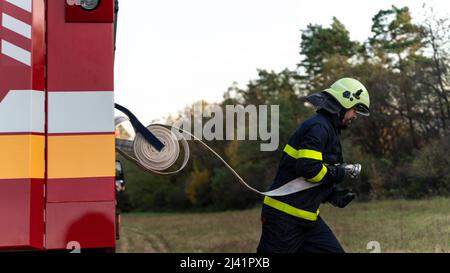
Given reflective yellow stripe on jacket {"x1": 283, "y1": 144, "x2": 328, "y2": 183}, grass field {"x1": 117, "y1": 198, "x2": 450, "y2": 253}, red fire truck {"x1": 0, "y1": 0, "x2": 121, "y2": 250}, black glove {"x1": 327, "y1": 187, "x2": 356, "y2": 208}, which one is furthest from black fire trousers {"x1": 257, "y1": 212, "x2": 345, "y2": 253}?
grass field {"x1": 117, "y1": 198, "x2": 450, "y2": 253}

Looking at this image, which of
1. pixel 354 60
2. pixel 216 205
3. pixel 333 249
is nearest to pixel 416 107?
pixel 354 60

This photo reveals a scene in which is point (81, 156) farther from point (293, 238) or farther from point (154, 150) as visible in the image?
point (293, 238)

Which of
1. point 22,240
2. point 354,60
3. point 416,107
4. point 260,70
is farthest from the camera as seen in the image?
point 260,70

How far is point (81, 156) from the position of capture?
3432 millimetres

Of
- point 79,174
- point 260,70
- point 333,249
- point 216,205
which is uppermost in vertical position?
point 260,70

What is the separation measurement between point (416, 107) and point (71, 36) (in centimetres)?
3548

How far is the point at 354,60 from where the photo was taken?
169 feet

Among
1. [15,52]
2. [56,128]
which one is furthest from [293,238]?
[15,52]

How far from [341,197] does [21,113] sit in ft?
8.09

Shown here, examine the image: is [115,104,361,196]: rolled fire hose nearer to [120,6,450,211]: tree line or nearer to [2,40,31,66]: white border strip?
[2,40,31,66]: white border strip

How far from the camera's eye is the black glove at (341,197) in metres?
5.01

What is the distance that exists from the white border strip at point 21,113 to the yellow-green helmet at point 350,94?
221cm

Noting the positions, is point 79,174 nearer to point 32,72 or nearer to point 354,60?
point 32,72

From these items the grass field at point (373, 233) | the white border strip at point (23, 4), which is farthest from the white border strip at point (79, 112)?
the grass field at point (373, 233)
